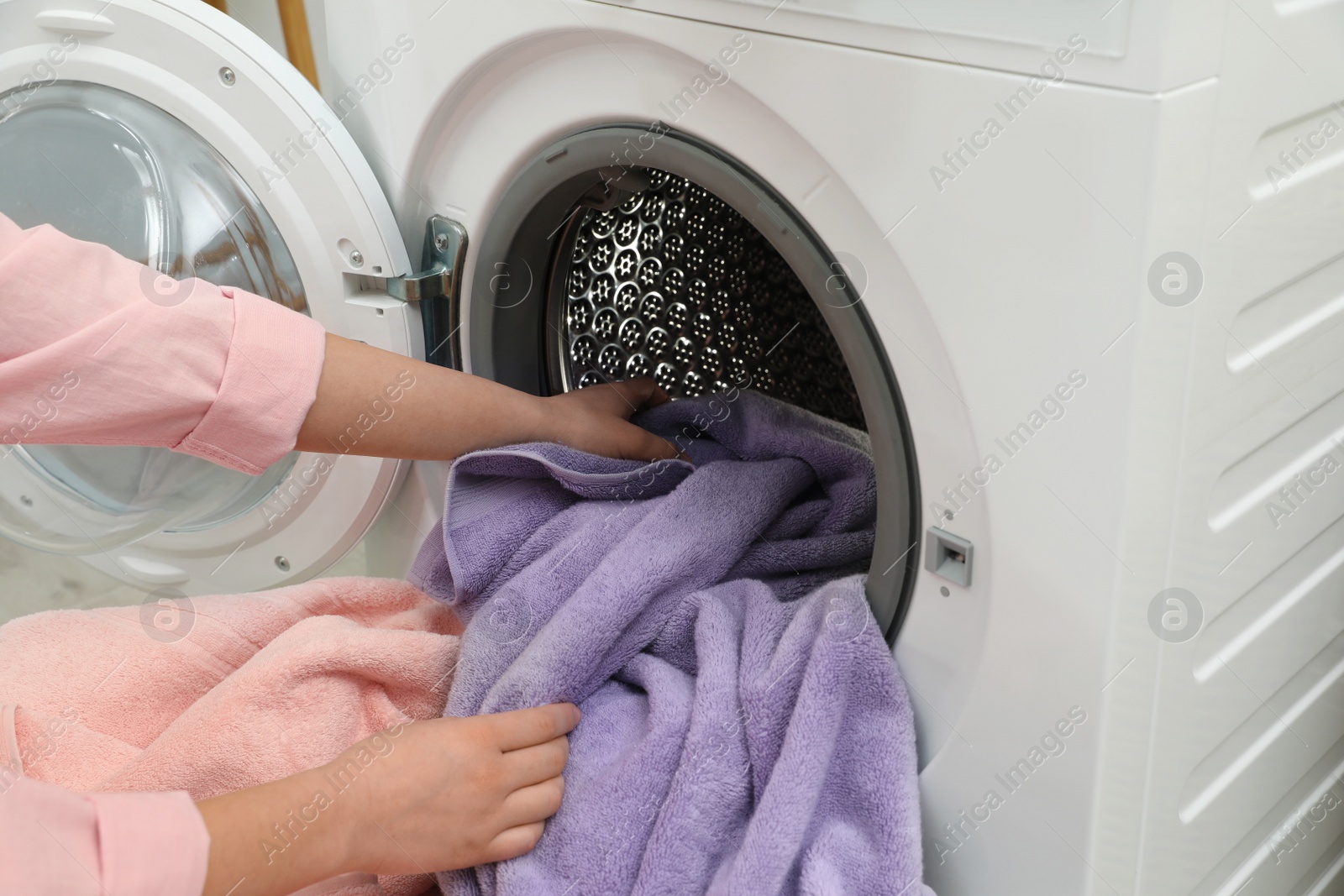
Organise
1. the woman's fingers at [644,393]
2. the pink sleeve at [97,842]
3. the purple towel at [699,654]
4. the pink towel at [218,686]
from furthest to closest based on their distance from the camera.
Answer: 1. the woman's fingers at [644,393]
2. the pink towel at [218,686]
3. the purple towel at [699,654]
4. the pink sleeve at [97,842]

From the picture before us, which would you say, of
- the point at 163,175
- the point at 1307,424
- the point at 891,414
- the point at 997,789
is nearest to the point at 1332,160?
the point at 1307,424

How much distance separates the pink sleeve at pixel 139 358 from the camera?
0.64 meters

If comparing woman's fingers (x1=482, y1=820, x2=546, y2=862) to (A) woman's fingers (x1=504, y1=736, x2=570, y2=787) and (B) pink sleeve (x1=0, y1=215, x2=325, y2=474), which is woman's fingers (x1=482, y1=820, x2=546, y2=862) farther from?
(B) pink sleeve (x1=0, y1=215, x2=325, y2=474)

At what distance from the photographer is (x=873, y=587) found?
66cm

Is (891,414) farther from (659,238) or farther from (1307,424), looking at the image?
(659,238)

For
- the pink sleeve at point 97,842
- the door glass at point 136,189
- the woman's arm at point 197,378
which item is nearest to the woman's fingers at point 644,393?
the woman's arm at point 197,378

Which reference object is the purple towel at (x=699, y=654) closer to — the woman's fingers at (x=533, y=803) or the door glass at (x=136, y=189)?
the woman's fingers at (x=533, y=803)

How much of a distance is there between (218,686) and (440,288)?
0.34m

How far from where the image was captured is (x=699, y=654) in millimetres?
681

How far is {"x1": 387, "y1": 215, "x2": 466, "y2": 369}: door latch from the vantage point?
85 cm

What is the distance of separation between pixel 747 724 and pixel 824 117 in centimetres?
34

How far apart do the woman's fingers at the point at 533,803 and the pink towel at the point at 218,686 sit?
0.39 ft

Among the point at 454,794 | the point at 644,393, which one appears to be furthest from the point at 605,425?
the point at 454,794

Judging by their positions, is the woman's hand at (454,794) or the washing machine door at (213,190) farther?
the washing machine door at (213,190)
